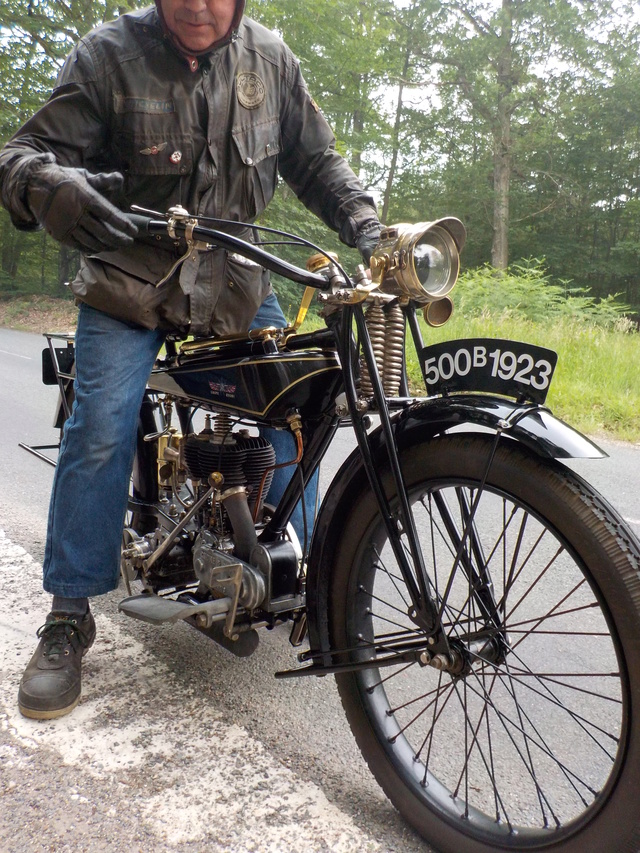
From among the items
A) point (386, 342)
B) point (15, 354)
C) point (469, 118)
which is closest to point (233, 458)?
point (386, 342)

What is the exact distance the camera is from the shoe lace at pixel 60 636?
229 cm

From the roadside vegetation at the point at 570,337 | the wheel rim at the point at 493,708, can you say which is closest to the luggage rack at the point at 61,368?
the wheel rim at the point at 493,708

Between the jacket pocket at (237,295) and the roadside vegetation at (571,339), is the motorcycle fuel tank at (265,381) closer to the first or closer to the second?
the jacket pocket at (237,295)

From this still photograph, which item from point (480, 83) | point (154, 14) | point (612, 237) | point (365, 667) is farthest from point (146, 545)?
point (612, 237)

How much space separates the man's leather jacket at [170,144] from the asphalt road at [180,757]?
3.80 ft

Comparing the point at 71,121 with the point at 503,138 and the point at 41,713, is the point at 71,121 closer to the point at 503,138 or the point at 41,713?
the point at 41,713

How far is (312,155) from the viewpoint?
248cm

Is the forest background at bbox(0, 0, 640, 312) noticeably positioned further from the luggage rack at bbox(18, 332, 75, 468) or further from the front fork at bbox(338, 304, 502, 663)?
the front fork at bbox(338, 304, 502, 663)

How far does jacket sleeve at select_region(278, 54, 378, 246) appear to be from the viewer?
2434 millimetres

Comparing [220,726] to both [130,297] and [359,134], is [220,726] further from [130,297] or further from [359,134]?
[359,134]

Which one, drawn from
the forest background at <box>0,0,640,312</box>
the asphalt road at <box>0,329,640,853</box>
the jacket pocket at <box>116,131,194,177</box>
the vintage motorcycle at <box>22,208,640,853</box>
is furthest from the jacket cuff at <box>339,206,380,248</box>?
the forest background at <box>0,0,640,312</box>

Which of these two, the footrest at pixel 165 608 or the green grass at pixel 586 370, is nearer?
the footrest at pixel 165 608

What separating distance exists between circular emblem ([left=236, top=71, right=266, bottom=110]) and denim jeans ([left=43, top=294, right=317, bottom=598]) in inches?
31.0

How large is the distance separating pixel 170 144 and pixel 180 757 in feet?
5.83
